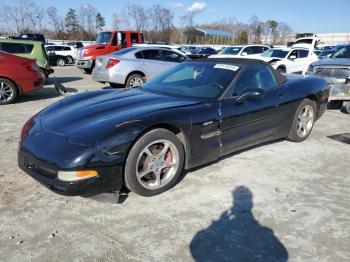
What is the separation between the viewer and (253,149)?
4984 millimetres

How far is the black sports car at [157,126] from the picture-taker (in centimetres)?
303

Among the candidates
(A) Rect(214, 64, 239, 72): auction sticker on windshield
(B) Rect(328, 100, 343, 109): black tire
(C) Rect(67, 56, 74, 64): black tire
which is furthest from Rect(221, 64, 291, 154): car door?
(C) Rect(67, 56, 74, 64): black tire

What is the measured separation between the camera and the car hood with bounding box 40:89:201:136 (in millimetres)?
3301

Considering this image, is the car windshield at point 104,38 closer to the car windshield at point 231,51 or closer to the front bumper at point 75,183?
the car windshield at point 231,51

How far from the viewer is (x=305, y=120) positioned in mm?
5473

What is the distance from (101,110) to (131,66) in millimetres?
6628

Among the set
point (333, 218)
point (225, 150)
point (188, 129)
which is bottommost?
point (333, 218)

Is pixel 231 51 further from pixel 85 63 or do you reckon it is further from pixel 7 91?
pixel 7 91

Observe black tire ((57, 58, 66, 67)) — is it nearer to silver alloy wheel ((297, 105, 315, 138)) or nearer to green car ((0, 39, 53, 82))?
green car ((0, 39, 53, 82))

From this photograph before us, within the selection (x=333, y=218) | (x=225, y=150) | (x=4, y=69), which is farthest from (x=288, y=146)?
(x=4, y=69)

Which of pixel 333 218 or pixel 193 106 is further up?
pixel 193 106

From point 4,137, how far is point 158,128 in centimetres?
323

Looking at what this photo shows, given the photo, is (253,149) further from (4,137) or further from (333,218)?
(4,137)

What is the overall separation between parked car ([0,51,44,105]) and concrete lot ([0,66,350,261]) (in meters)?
4.42
